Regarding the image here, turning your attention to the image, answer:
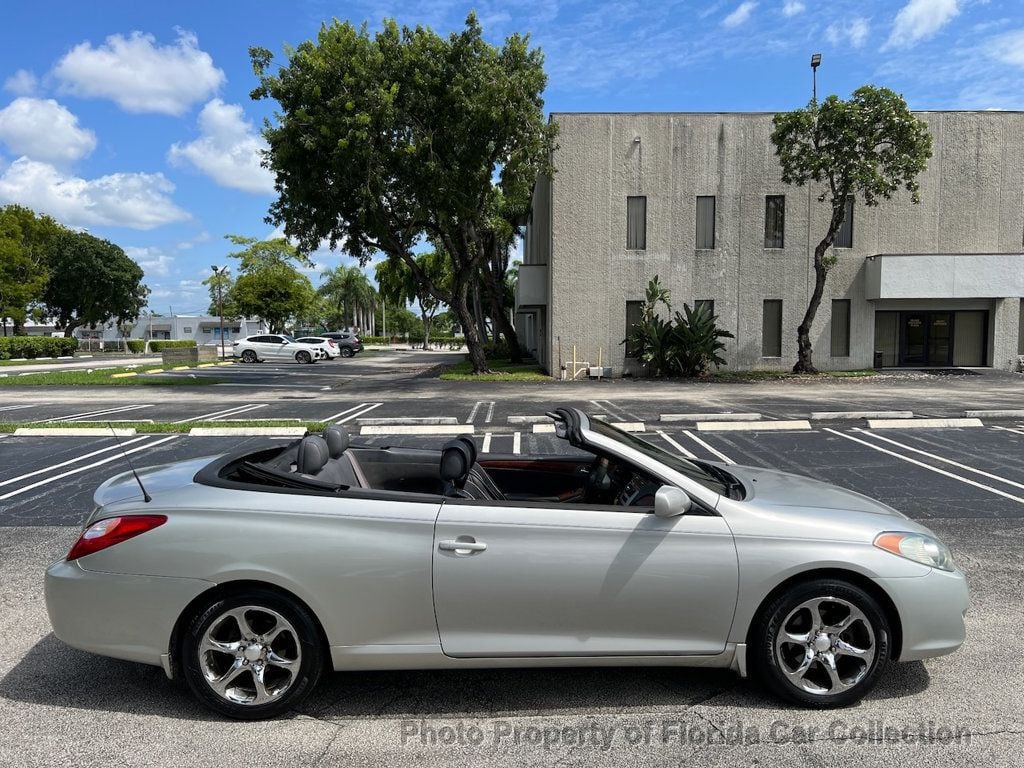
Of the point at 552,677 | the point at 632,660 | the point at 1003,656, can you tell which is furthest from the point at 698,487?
the point at 1003,656

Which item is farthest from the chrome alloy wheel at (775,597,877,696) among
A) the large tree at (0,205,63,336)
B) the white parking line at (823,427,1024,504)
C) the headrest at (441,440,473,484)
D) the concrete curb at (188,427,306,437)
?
the large tree at (0,205,63,336)

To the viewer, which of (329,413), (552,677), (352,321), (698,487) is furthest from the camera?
(352,321)

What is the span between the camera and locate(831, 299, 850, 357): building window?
25969 millimetres

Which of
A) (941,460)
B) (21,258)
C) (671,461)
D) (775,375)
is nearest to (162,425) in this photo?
(671,461)

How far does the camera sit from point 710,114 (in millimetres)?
24812

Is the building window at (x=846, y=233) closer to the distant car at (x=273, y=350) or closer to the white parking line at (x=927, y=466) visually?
the white parking line at (x=927, y=466)

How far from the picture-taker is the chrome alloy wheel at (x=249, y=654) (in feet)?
10.6

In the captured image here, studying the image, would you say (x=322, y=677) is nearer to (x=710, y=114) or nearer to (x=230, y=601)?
(x=230, y=601)

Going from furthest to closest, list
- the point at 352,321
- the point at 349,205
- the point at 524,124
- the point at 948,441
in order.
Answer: the point at 352,321, the point at 349,205, the point at 524,124, the point at 948,441

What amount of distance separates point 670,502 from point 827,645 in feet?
3.30

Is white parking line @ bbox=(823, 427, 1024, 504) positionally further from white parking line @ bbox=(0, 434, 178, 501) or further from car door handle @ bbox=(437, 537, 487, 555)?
white parking line @ bbox=(0, 434, 178, 501)

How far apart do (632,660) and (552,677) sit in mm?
593

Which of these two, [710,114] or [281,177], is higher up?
[710,114]

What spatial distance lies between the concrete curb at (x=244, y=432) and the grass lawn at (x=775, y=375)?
49.2 feet
